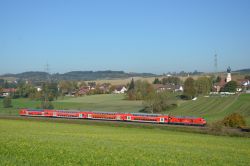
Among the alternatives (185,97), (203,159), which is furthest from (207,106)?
(203,159)

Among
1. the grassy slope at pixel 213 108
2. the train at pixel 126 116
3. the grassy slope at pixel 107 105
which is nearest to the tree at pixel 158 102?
the grassy slope at pixel 213 108

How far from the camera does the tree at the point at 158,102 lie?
9925cm

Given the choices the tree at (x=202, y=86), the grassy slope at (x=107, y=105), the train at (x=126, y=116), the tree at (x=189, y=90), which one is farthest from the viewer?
the tree at (x=202, y=86)

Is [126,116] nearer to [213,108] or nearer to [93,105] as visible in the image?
[213,108]

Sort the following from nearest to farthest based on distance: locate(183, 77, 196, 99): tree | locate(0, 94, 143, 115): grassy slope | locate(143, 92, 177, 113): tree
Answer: locate(143, 92, 177, 113): tree < locate(0, 94, 143, 115): grassy slope < locate(183, 77, 196, 99): tree

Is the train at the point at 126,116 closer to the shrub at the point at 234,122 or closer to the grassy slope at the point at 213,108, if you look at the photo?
the shrub at the point at 234,122

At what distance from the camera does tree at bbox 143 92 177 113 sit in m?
99.2

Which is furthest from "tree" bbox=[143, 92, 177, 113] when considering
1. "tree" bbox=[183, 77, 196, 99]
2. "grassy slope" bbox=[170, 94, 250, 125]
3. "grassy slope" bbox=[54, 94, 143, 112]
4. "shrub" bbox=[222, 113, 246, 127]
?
"shrub" bbox=[222, 113, 246, 127]

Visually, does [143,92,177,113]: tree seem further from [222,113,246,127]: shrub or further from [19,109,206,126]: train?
[222,113,246,127]: shrub

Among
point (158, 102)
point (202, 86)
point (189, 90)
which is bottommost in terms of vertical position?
point (158, 102)

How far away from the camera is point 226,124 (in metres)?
57.2

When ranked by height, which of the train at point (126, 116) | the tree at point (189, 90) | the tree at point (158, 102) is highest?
the tree at point (189, 90)

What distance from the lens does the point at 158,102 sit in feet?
325

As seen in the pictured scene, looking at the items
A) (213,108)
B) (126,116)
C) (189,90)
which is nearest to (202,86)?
(189,90)
